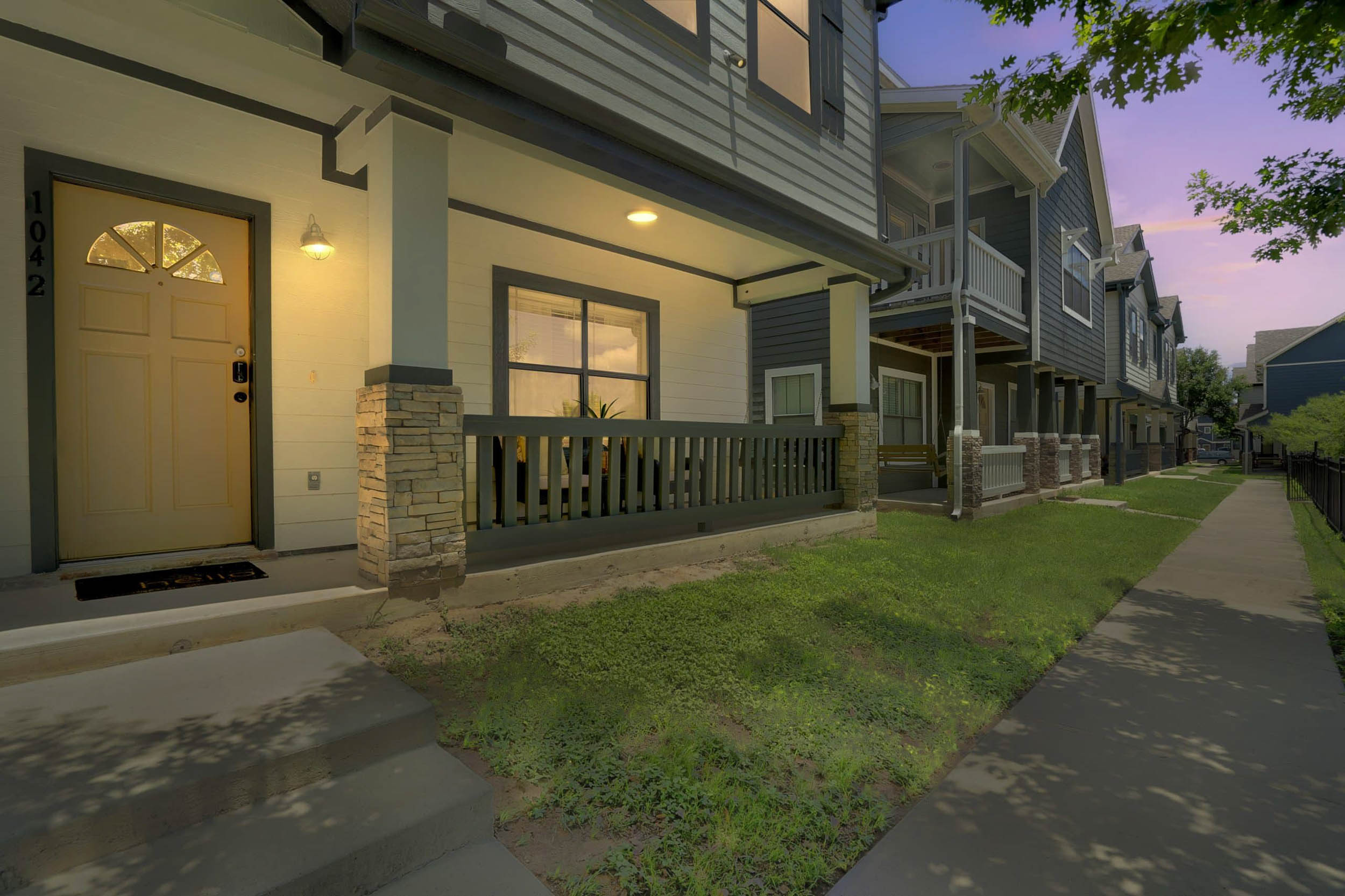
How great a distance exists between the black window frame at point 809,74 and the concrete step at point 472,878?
20.0 ft

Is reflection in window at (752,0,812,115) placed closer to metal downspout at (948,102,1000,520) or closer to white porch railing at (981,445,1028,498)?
metal downspout at (948,102,1000,520)

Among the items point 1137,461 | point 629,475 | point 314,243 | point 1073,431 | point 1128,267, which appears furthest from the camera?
point 1137,461

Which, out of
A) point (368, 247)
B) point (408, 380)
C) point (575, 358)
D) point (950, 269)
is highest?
point (950, 269)

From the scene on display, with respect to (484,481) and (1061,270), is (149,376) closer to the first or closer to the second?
(484,481)

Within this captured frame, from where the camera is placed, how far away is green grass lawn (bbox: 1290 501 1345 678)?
12.9ft

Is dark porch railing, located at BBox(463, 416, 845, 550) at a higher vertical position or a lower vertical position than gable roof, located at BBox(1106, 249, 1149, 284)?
lower

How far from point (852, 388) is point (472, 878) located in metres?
6.21

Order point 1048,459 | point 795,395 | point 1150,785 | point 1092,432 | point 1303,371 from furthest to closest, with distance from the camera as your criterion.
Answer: point 1303,371
point 1092,432
point 1048,459
point 795,395
point 1150,785

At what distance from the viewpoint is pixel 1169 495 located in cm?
1338

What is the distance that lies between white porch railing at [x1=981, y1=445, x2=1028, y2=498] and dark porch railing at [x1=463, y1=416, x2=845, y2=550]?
3631mm

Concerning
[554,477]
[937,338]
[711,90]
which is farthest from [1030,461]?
[554,477]


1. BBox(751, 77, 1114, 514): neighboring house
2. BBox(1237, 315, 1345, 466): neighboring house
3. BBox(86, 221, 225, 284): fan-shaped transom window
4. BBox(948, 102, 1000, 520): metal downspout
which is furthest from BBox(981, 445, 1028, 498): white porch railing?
BBox(1237, 315, 1345, 466): neighboring house

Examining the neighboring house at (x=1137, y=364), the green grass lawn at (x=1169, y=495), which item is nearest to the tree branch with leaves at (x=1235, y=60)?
the green grass lawn at (x=1169, y=495)

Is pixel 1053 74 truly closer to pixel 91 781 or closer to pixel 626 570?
pixel 626 570
